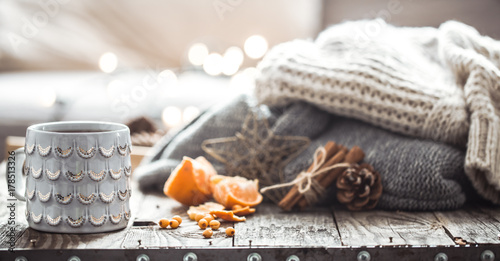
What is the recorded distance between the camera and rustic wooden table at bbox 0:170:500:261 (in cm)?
58

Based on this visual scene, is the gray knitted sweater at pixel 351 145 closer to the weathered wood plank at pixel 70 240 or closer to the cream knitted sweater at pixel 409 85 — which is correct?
the cream knitted sweater at pixel 409 85

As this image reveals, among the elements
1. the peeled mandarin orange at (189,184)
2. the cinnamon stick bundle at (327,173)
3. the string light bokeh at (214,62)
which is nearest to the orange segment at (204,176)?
the peeled mandarin orange at (189,184)

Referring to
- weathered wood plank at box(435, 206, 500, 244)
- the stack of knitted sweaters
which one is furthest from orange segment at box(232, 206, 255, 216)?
weathered wood plank at box(435, 206, 500, 244)

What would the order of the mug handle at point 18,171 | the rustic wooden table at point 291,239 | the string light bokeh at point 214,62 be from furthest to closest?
the string light bokeh at point 214,62, the mug handle at point 18,171, the rustic wooden table at point 291,239

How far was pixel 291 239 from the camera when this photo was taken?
62 cm

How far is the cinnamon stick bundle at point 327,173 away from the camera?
A: 76 centimetres

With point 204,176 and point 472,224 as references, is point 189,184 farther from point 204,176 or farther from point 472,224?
point 472,224

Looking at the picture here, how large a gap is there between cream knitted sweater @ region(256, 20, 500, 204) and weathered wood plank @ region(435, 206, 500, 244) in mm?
38

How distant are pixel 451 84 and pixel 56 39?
181 cm

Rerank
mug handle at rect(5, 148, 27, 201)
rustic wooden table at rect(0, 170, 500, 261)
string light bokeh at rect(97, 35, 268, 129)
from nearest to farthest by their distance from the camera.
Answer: rustic wooden table at rect(0, 170, 500, 261), mug handle at rect(5, 148, 27, 201), string light bokeh at rect(97, 35, 268, 129)

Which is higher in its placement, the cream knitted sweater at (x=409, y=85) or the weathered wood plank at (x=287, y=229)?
the cream knitted sweater at (x=409, y=85)

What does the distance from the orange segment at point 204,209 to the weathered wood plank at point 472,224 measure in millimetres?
323

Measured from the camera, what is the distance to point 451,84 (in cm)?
81

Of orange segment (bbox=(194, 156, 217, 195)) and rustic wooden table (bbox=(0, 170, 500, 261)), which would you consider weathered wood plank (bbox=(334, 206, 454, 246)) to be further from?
orange segment (bbox=(194, 156, 217, 195))
